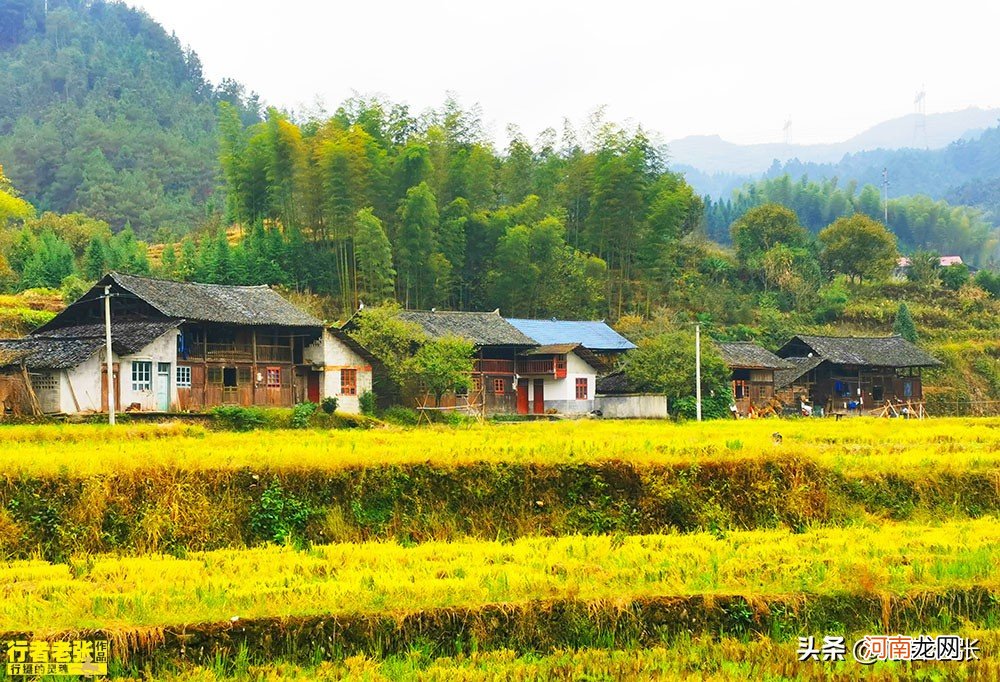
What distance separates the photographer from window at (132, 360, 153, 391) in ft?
91.4

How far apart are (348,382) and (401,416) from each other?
2.87 metres

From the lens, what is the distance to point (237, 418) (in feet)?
84.0

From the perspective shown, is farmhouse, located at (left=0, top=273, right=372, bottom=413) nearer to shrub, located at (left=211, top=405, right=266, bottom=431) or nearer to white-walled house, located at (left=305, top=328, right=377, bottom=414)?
white-walled house, located at (left=305, top=328, right=377, bottom=414)

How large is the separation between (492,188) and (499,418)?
16214mm

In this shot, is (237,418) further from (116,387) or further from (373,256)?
(373,256)

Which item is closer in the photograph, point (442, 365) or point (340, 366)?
point (442, 365)

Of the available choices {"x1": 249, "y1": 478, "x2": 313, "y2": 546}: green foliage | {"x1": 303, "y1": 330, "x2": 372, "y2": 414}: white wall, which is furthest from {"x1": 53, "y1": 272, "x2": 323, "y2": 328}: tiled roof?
{"x1": 249, "y1": 478, "x2": 313, "y2": 546}: green foliage

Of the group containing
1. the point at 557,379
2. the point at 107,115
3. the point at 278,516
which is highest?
the point at 107,115

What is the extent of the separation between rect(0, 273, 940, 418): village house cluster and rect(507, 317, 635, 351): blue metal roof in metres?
0.08

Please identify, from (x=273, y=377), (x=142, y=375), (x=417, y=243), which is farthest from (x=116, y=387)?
(x=417, y=243)

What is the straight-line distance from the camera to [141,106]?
363 ft

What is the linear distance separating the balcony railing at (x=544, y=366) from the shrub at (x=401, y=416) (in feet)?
22.6

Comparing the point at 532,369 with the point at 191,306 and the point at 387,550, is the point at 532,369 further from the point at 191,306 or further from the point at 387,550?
the point at 387,550

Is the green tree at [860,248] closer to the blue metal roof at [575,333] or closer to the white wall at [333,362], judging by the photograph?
the blue metal roof at [575,333]
